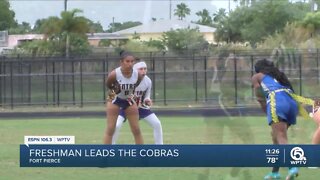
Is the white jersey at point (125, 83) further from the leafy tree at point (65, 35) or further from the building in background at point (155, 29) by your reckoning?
the building in background at point (155, 29)

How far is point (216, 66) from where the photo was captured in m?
38.5

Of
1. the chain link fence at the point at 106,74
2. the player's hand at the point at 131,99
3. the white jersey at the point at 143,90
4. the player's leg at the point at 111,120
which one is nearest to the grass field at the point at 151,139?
the player's leg at the point at 111,120

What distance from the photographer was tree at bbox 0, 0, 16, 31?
60484 millimetres

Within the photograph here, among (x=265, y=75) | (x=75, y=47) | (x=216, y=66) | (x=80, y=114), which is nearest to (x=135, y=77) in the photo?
(x=265, y=75)

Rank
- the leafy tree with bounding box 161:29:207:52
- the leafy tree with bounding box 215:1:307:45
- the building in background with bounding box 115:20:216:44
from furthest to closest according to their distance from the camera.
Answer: the building in background with bounding box 115:20:216:44 → the leafy tree with bounding box 161:29:207:52 → the leafy tree with bounding box 215:1:307:45

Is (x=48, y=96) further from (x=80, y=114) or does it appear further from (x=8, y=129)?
(x=8, y=129)

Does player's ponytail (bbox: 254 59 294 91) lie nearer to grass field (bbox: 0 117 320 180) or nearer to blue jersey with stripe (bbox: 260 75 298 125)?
blue jersey with stripe (bbox: 260 75 298 125)

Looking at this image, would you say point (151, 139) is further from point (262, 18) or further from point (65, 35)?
point (262, 18)

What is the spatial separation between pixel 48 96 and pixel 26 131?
16212mm

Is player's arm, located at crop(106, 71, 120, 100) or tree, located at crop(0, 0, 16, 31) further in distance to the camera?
tree, located at crop(0, 0, 16, 31)

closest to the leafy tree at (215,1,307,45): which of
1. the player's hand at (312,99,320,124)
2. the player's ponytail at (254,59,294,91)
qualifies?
the player's hand at (312,99,320,124)

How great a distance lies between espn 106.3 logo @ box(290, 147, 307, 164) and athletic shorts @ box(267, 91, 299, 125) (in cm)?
231

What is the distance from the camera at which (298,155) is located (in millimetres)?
8672

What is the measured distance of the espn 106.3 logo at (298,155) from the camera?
8.66m
